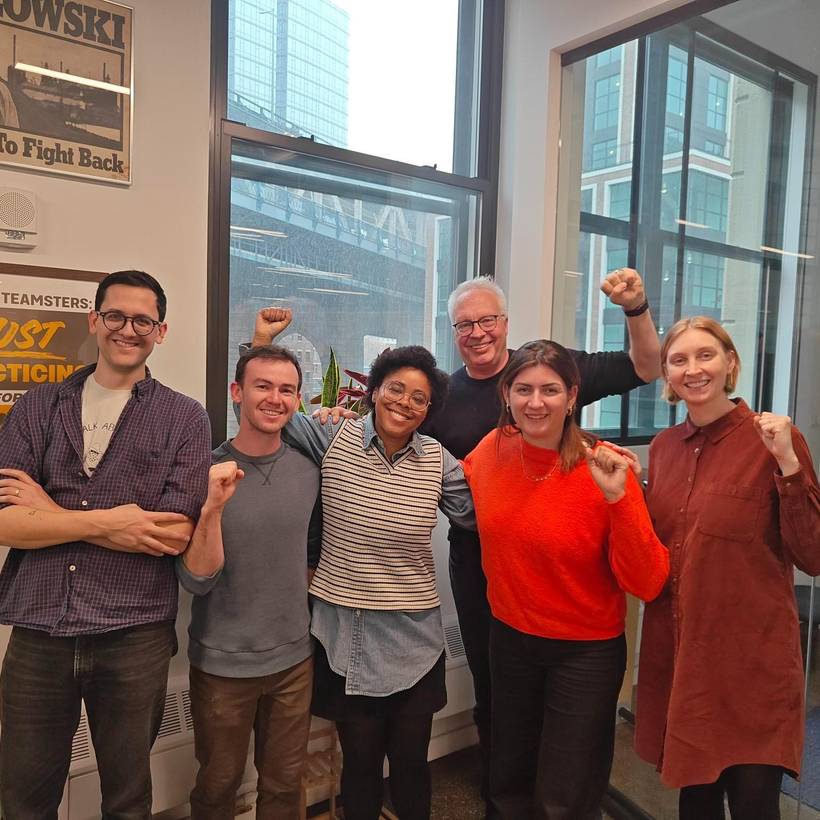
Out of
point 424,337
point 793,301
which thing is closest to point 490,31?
point 424,337

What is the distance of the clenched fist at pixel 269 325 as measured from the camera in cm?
195

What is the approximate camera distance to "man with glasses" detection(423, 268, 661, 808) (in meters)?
2.18

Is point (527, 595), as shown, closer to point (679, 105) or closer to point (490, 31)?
point (679, 105)

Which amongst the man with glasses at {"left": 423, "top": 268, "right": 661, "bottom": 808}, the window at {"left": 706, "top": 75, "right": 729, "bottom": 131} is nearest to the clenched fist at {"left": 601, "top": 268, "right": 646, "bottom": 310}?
the man with glasses at {"left": 423, "top": 268, "right": 661, "bottom": 808}

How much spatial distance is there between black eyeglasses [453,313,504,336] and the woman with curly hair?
340mm

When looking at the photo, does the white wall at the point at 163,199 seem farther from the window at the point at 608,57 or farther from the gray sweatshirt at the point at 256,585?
the window at the point at 608,57

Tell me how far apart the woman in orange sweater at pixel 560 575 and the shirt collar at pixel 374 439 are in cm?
24

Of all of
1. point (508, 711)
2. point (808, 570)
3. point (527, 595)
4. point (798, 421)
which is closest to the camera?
point (808, 570)

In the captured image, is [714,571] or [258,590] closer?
[714,571]

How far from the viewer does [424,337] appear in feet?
10.3

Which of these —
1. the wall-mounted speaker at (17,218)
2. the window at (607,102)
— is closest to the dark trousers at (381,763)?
the wall-mounted speaker at (17,218)

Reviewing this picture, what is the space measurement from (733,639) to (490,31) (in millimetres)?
2845

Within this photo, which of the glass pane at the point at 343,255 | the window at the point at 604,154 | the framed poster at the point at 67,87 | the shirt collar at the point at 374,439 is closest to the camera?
the shirt collar at the point at 374,439

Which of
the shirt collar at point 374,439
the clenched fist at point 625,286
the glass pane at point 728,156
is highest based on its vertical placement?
the glass pane at point 728,156
